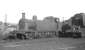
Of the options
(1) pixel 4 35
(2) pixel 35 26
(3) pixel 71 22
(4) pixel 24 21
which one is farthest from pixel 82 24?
(1) pixel 4 35

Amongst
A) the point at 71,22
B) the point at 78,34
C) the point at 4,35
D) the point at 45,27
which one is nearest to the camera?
the point at 4,35

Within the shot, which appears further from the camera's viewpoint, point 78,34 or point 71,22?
point 71,22

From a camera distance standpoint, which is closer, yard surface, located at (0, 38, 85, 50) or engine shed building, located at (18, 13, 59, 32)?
yard surface, located at (0, 38, 85, 50)

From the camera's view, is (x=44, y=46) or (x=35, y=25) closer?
(x=44, y=46)

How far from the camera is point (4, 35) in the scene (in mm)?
35688

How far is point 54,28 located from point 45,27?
471 centimetres

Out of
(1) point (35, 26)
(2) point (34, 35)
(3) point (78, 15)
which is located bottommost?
(2) point (34, 35)

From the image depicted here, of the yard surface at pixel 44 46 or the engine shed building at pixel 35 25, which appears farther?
the engine shed building at pixel 35 25

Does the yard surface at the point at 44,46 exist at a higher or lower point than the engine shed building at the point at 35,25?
lower

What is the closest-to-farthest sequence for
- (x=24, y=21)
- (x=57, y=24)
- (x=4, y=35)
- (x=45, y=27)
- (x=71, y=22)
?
(x=4, y=35) → (x=24, y=21) → (x=45, y=27) → (x=57, y=24) → (x=71, y=22)

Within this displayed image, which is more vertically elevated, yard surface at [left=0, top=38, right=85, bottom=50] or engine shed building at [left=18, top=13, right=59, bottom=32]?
engine shed building at [left=18, top=13, right=59, bottom=32]

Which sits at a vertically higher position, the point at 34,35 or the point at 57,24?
the point at 57,24

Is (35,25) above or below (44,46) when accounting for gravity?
above

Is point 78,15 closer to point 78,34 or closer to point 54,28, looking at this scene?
point 54,28
